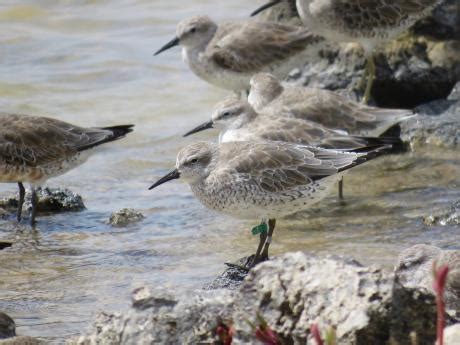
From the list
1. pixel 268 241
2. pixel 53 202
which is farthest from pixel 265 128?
pixel 53 202

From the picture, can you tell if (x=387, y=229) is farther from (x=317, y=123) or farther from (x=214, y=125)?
(x=214, y=125)

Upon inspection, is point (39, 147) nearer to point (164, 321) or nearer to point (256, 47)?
point (256, 47)

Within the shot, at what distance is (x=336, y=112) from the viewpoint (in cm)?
998

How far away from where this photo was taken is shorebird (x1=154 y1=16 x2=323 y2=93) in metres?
12.0

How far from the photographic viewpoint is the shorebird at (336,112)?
9906 millimetres

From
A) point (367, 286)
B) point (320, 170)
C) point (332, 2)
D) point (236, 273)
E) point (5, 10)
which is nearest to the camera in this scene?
point (367, 286)

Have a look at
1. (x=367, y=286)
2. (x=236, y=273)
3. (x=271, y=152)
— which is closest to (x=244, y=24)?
(x=271, y=152)

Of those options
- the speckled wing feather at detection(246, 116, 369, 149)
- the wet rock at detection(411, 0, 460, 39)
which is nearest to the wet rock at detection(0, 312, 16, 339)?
the speckled wing feather at detection(246, 116, 369, 149)

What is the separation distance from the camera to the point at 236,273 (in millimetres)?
7316

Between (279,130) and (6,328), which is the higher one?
(279,130)

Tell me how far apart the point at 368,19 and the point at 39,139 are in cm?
389

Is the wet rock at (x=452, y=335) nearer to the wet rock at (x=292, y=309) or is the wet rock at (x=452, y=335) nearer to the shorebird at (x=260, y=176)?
the wet rock at (x=292, y=309)

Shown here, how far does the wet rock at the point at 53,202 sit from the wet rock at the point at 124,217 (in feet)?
1.73

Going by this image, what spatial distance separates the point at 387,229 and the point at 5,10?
9.46 meters
